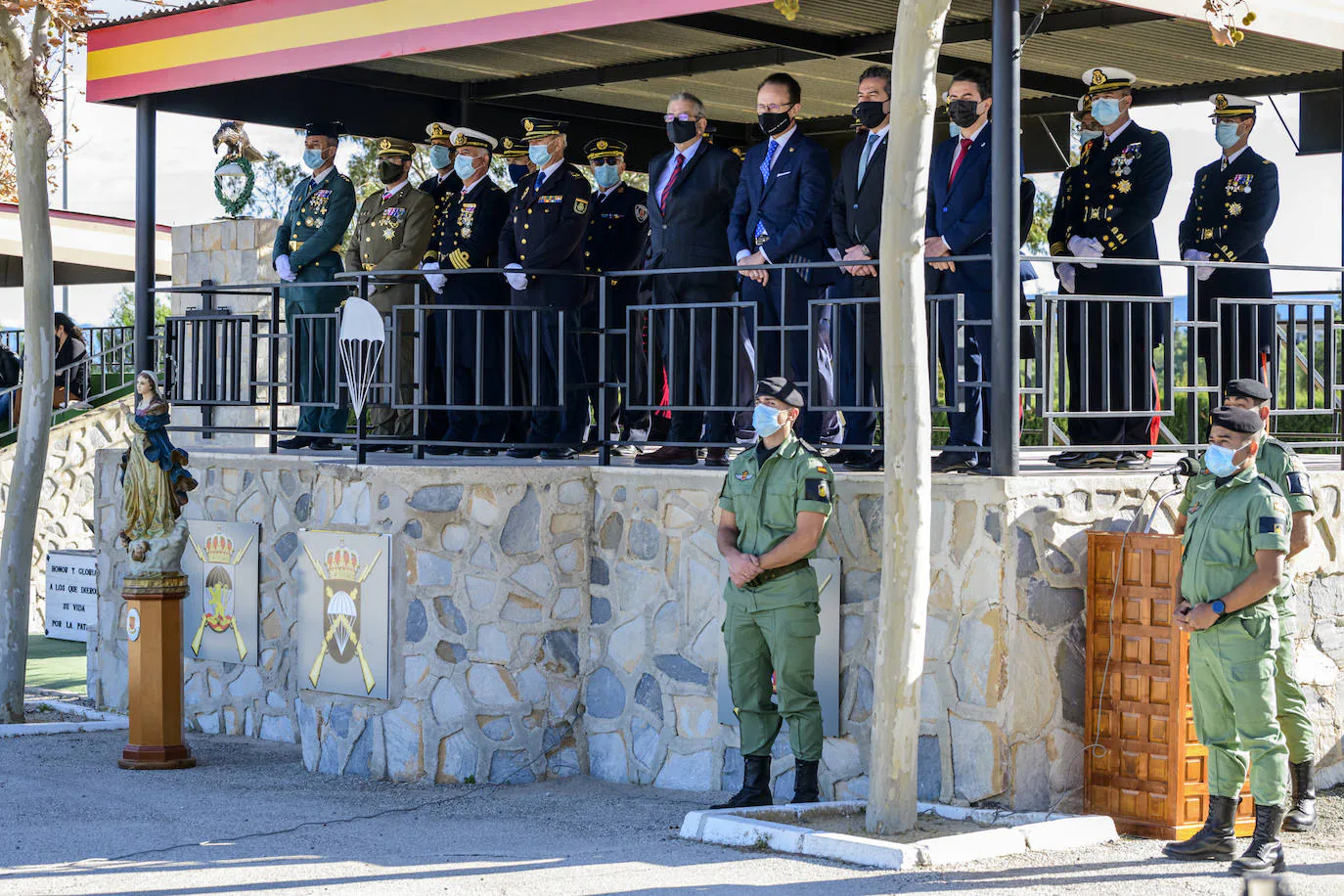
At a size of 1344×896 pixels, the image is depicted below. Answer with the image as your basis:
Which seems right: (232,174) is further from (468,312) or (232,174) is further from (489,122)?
(468,312)

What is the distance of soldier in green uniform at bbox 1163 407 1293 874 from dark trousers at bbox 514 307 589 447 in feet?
11.4

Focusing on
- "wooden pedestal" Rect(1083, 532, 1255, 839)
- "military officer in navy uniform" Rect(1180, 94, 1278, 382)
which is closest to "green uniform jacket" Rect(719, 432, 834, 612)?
"wooden pedestal" Rect(1083, 532, 1255, 839)

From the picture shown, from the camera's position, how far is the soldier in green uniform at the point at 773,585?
7.51 m

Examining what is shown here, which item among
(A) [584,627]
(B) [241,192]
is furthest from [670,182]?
(B) [241,192]

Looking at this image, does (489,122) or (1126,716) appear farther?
(489,122)

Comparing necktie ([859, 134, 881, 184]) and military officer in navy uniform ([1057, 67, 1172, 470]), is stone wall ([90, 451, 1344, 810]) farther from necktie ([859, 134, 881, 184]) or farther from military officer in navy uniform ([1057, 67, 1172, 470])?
necktie ([859, 134, 881, 184])

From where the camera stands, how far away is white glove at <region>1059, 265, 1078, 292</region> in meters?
8.99

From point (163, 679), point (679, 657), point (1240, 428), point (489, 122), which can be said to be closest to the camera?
point (1240, 428)

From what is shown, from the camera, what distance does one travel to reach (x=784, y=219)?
8.70 metres

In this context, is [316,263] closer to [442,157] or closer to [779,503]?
[442,157]

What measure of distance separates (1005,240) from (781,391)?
1.17 m

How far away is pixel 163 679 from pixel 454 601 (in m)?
1.71

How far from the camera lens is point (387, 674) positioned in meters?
8.75

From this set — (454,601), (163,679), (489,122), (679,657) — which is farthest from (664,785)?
(489,122)
